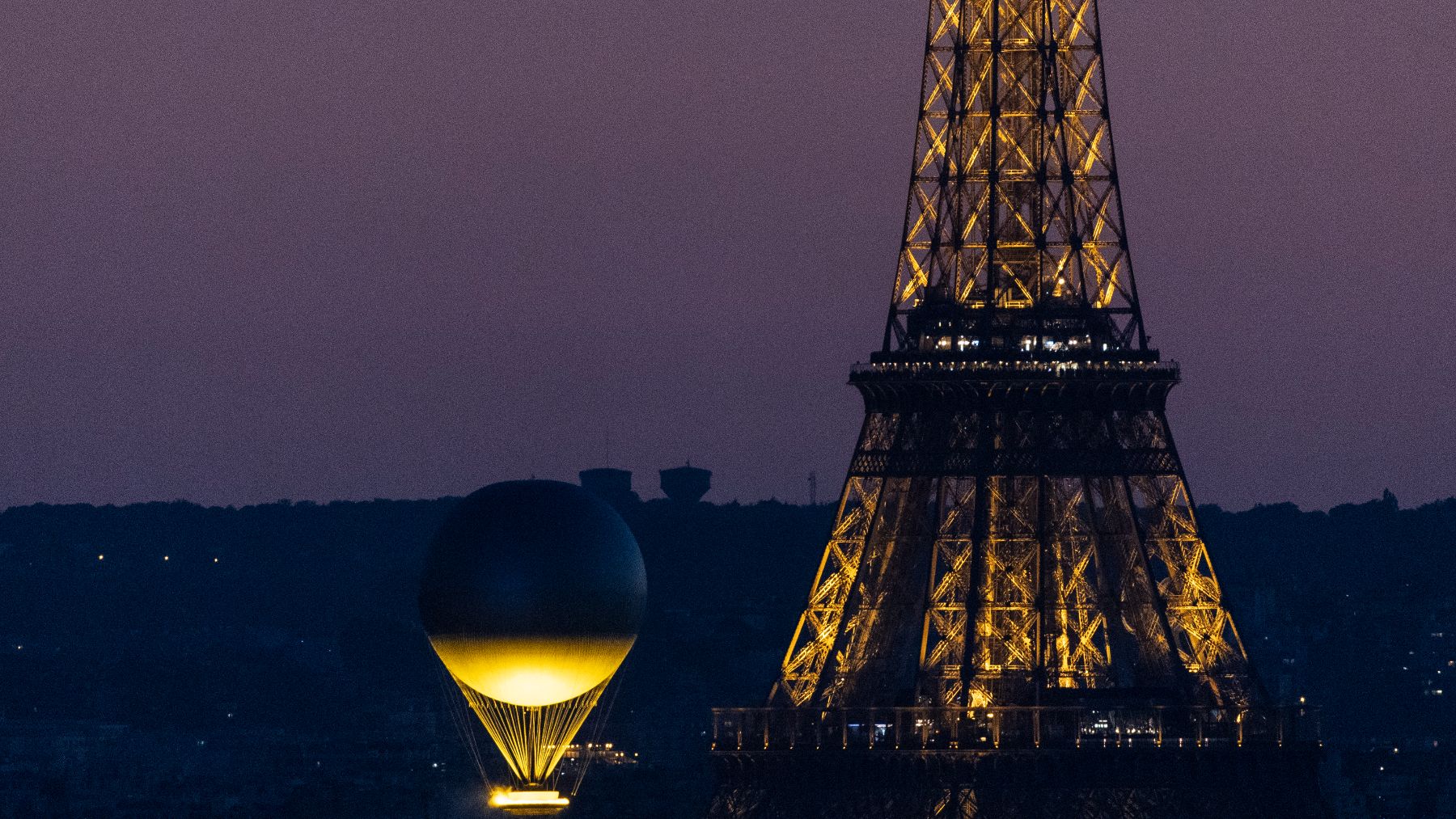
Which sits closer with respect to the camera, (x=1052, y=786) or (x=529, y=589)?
(x=529, y=589)

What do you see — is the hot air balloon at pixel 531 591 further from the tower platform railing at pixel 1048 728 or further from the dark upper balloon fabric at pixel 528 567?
the tower platform railing at pixel 1048 728

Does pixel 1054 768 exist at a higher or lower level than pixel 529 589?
higher

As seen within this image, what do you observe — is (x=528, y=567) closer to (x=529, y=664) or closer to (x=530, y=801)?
(x=529, y=664)

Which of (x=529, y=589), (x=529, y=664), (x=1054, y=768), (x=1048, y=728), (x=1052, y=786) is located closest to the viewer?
(x=529, y=589)

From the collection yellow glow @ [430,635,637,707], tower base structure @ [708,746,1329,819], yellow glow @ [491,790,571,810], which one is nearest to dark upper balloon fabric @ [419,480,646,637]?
yellow glow @ [430,635,637,707]

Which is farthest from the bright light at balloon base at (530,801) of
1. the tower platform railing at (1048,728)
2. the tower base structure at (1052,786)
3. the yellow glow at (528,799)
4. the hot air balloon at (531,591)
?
the tower platform railing at (1048,728)

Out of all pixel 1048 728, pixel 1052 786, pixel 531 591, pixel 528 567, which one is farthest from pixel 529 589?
pixel 1052 786

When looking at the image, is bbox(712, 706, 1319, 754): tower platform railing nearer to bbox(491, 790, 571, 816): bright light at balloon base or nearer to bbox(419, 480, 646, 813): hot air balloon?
bbox(491, 790, 571, 816): bright light at balloon base

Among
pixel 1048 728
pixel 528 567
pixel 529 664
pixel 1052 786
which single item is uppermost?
pixel 1048 728
